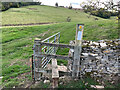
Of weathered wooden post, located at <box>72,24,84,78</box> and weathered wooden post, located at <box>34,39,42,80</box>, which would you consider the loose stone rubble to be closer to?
weathered wooden post, located at <box>72,24,84,78</box>

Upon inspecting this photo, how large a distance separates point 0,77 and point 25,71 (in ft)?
4.43

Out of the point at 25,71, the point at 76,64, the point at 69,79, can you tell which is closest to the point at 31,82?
the point at 25,71

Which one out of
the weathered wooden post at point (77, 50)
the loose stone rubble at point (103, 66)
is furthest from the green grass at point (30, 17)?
the loose stone rubble at point (103, 66)

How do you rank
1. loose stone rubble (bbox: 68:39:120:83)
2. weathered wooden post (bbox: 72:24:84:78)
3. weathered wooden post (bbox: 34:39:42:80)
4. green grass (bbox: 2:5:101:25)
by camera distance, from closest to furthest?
weathered wooden post (bbox: 72:24:84:78)
weathered wooden post (bbox: 34:39:42:80)
loose stone rubble (bbox: 68:39:120:83)
green grass (bbox: 2:5:101:25)

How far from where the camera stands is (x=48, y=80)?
457 centimetres

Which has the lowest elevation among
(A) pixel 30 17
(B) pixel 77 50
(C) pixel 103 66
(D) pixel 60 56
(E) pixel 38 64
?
(C) pixel 103 66

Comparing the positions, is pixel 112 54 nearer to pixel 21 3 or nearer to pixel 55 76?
pixel 55 76

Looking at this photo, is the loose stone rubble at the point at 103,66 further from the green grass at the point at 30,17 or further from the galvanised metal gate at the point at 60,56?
the green grass at the point at 30,17

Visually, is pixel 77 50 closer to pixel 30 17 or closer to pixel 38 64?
pixel 38 64

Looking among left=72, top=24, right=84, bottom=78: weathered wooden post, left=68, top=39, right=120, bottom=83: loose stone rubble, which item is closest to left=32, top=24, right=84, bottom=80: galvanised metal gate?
left=72, top=24, right=84, bottom=78: weathered wooden post

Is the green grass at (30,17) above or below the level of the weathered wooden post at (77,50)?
above

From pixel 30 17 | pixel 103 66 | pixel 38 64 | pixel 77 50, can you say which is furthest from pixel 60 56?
pixel 30 17

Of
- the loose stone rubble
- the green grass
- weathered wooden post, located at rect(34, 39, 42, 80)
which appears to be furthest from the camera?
the green grass

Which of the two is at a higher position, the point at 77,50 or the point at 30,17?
the point at 30,17
